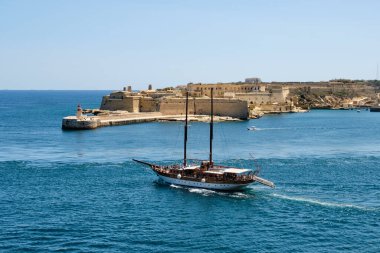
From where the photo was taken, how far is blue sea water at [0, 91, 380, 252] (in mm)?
26094

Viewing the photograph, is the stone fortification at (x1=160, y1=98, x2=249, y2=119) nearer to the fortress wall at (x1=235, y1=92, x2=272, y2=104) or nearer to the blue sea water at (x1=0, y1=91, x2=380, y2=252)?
the fortress wall at (x1=235, y1=92, x2=272, y2=104)

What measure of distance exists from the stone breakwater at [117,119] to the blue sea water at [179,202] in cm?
1629

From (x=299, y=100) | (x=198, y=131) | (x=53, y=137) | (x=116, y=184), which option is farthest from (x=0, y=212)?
(x=299, y=100)

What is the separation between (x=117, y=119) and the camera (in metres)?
86.8

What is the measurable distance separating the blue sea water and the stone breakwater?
53.4 feet

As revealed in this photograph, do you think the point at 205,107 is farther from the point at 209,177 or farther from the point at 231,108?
the point at 209,177

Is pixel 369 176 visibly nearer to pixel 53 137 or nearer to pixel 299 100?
pixel 53 137

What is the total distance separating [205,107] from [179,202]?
209 feet

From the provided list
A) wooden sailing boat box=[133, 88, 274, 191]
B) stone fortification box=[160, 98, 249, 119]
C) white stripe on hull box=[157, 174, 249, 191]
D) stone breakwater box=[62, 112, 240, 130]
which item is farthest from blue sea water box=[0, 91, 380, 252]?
stone fortification box=[160, 98, 249, 119]

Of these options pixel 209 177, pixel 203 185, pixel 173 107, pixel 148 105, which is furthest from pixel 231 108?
pixel 203 185

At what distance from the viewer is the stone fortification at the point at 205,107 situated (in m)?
95.1

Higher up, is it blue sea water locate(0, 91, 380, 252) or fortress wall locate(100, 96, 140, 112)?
fortress wall locate(100, 96, 140, 112)

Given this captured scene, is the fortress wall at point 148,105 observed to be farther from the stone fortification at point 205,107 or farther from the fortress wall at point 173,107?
the stone fortification at point 205,107

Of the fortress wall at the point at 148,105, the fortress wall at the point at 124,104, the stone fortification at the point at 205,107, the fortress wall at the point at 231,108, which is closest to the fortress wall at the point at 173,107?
the stone fortification at the point at 205,107
